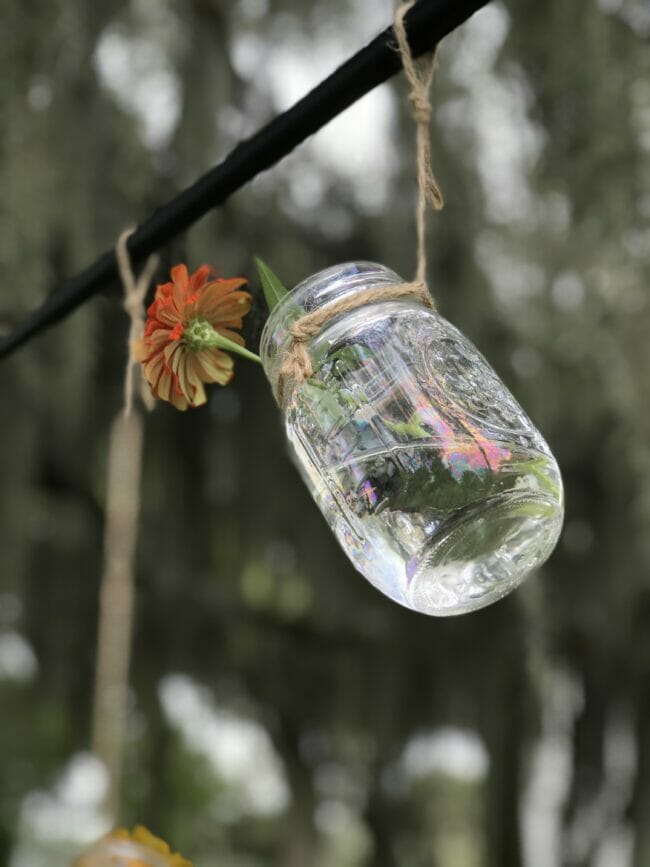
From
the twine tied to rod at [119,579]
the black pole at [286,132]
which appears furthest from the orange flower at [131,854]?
the black pole at [286,132]

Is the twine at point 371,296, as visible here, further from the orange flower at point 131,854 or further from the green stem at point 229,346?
the orange flower at point 131,854

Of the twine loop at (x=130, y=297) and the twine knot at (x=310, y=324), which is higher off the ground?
the twine loop at (x=130, y=297)

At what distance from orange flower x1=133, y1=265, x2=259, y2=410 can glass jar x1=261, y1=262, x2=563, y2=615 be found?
3 cm

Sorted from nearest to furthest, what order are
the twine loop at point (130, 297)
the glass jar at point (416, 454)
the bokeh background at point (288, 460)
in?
1. the glass jar at point (416, 454)
2. the twine loop at point (130, 297)
3. the bokeh background at point (288, 460)

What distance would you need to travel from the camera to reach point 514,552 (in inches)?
15.6

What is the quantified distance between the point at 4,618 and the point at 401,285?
2.57 metres

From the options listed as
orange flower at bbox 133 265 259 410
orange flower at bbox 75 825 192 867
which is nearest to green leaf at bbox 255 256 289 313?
orange flower at bbox 133 265 259 410

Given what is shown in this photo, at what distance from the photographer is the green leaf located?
448 millimetres

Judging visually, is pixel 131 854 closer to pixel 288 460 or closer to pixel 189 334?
pixel 189 334

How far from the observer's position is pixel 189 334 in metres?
0.45

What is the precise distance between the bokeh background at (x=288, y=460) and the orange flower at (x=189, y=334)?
0.07 feet

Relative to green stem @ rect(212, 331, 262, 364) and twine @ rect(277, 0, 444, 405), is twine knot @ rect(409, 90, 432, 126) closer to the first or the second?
twine @ rect(277, 0, 444, 405)

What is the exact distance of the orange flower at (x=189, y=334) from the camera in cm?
44

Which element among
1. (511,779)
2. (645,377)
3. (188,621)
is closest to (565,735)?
(511,779)
